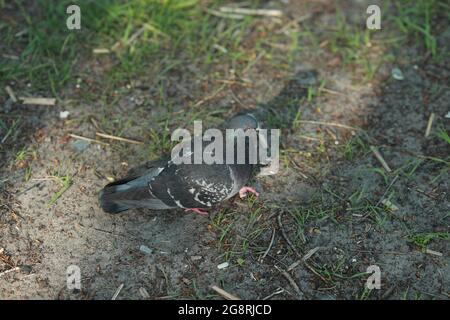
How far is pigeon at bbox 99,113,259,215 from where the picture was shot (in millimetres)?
4352

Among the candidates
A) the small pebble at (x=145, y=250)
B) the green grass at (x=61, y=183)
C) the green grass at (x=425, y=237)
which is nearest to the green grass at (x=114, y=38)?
the green grass at (x=61, y=183)

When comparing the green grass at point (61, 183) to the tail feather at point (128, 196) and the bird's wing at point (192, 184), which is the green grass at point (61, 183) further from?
the bird's wing at point (192, 184)

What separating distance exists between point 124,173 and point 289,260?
1.58 metres

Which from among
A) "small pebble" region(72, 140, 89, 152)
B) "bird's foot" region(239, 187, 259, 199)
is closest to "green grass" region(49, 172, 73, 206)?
"small pebble" region(72, 140, 89, 152)

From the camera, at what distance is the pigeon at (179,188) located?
4.35 metres

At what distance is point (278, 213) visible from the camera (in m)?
4.59

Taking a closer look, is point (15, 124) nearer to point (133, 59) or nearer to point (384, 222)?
point (133, 59)

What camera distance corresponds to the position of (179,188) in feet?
14.3

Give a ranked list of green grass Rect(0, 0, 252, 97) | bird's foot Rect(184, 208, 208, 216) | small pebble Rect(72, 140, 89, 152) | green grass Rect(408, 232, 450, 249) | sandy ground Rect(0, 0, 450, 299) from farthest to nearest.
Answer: green grass Rect(0, 0, 252, 97) → small pebble Rect(72, 140, 89, 152) → bird's foot Rect(184, 208, 208, 216) → green grass Rect(408, 232, 450, 249) → sandy ground Rect(0, 0, 450, 299)

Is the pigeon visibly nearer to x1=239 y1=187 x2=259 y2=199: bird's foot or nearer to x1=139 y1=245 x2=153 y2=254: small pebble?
x1=239 y1=187 x2=259 y2=199: bird's foot

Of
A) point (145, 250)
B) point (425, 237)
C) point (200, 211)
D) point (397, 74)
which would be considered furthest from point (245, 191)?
point (397, 74)

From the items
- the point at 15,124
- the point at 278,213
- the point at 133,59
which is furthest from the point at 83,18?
the point at 278,213

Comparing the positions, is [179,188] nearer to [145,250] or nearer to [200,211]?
[200,211]

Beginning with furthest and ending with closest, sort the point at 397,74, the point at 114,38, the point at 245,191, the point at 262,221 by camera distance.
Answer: the point at 114,38 < the point at 397,74 < the point at 245,191 < the point at 262,221
